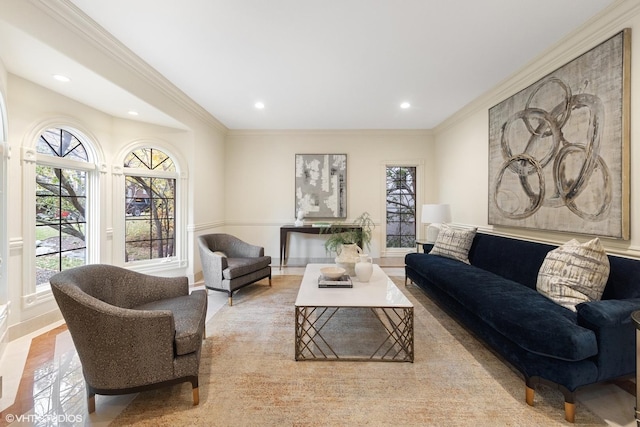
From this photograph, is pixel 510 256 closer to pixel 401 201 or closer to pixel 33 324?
pixel 401 201

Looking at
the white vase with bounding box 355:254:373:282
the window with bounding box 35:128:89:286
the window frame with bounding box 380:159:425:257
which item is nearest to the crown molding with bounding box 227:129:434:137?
the window frame with bounding box 380:159:425:257

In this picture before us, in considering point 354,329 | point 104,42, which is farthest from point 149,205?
point 354,329

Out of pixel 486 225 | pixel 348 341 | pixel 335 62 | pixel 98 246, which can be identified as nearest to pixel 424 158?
pixel 486 225

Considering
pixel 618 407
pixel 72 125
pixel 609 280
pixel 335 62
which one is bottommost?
pixel 618 407

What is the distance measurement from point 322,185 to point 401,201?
5.53 ft

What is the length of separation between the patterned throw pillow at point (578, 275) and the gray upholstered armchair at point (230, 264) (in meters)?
3.04

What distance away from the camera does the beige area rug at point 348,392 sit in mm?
1501

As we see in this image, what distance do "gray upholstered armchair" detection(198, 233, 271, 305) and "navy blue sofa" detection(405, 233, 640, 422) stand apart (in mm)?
2354

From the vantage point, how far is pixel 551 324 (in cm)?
158

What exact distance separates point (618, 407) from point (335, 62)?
343 centimetres

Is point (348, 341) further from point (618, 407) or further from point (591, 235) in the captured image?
point (591, 235)

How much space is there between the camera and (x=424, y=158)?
5309 mm

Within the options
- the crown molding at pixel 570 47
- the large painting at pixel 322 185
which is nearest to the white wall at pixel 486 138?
the crown molding at pixel 570 47

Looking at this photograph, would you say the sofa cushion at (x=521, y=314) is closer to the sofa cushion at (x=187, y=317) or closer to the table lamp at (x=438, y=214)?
the table lamp at (x=438, y=214)
